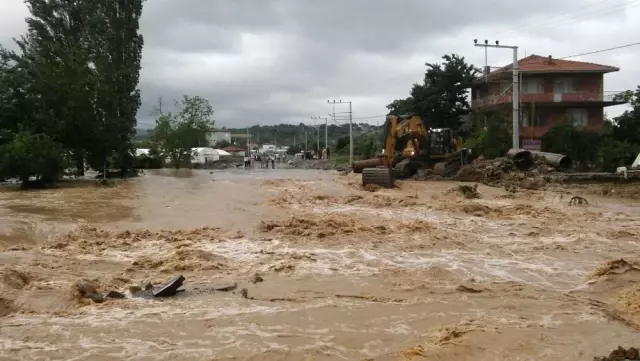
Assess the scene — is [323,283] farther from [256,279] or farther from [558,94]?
[558,94]

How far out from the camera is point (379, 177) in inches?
982

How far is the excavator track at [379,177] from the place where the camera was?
973 inches

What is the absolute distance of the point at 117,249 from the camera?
10.9 meters

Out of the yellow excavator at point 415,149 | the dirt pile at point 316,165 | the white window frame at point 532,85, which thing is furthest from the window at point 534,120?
the dirt pile at point 316,165

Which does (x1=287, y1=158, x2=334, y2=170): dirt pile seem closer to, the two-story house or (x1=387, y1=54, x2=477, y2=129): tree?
(x1=387, y1=54, x2=477, y2=129): tree

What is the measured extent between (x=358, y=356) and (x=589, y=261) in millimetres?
6309

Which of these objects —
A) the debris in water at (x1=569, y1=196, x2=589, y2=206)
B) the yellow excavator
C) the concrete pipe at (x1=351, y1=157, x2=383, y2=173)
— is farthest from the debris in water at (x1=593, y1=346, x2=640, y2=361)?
the concrete pipe at (x1=351, y1=157, x2=383, y2=173)

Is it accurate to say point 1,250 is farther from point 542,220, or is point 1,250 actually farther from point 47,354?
point 542,220

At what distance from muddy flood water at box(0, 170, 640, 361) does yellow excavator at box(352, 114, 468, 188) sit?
13647mm

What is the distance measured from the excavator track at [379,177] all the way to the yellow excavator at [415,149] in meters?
4.45

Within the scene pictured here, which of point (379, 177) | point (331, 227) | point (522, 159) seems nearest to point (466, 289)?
point (331, 227)

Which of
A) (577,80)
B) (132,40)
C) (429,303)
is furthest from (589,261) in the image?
(577,80)

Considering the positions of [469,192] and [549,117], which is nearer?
[469,192]

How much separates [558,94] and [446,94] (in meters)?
8.37
